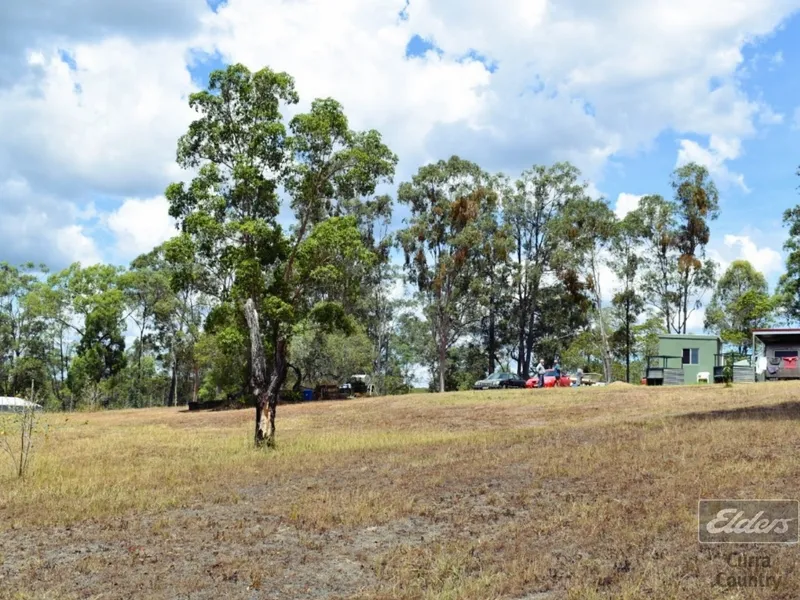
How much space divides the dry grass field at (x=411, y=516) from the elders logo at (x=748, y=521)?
0.19m

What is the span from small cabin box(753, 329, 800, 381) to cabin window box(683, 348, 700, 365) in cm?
450

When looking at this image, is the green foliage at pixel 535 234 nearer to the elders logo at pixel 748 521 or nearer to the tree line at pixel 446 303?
the tree line at pixel 446 303

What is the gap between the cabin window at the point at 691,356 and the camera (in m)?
43.9

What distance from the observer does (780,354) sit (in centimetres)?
3888

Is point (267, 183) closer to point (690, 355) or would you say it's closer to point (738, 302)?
point (690, 355)

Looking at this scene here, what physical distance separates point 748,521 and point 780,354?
3440 centimetres

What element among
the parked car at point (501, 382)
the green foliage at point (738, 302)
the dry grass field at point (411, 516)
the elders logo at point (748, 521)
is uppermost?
the green foliage at point (738, 302)

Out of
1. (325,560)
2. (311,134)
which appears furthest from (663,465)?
(311,134)

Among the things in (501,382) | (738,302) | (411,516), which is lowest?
(411,516)

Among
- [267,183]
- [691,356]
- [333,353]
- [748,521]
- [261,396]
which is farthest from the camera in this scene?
[333,353]

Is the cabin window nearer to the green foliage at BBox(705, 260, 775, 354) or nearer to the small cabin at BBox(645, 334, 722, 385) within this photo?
the small cabin at BBox(645, 334, 722, 385)

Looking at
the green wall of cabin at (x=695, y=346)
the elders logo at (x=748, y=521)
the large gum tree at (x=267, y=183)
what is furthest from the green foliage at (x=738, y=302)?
the elders logo at (x=748, y=521)

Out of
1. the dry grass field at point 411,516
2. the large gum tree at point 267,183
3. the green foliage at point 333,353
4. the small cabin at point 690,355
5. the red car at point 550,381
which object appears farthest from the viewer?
the green foliage at point 333,353

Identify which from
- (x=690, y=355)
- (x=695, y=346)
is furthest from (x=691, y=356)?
(x=695, y=346)
